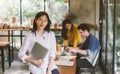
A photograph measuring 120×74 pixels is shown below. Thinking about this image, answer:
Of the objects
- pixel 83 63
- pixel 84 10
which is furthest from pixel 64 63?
pixel 84 10

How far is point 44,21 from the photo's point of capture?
301cm

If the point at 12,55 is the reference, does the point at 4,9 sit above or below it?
above

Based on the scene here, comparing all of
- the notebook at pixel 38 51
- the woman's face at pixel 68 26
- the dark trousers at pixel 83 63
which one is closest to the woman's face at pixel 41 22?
the notebook at pixel 38 51

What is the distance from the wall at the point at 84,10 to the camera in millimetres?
9547

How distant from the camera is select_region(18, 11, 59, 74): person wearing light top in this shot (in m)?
2.90

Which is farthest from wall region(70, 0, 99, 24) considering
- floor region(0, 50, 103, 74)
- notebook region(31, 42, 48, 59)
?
notebook region(31, 42, 48, 59)

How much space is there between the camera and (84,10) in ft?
31.7

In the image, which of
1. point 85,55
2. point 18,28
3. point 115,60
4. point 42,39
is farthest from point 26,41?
point 18,28

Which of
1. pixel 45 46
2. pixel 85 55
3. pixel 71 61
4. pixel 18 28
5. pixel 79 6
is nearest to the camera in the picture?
pixel 45 46

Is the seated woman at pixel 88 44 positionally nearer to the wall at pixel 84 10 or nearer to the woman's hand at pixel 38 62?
the woman's hand at pixel 38 62

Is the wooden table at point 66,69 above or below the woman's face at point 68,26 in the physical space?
below

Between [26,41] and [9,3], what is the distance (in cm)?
721

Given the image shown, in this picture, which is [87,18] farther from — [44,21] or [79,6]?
[44,21]

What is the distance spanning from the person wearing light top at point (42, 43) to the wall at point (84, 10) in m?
6.59
